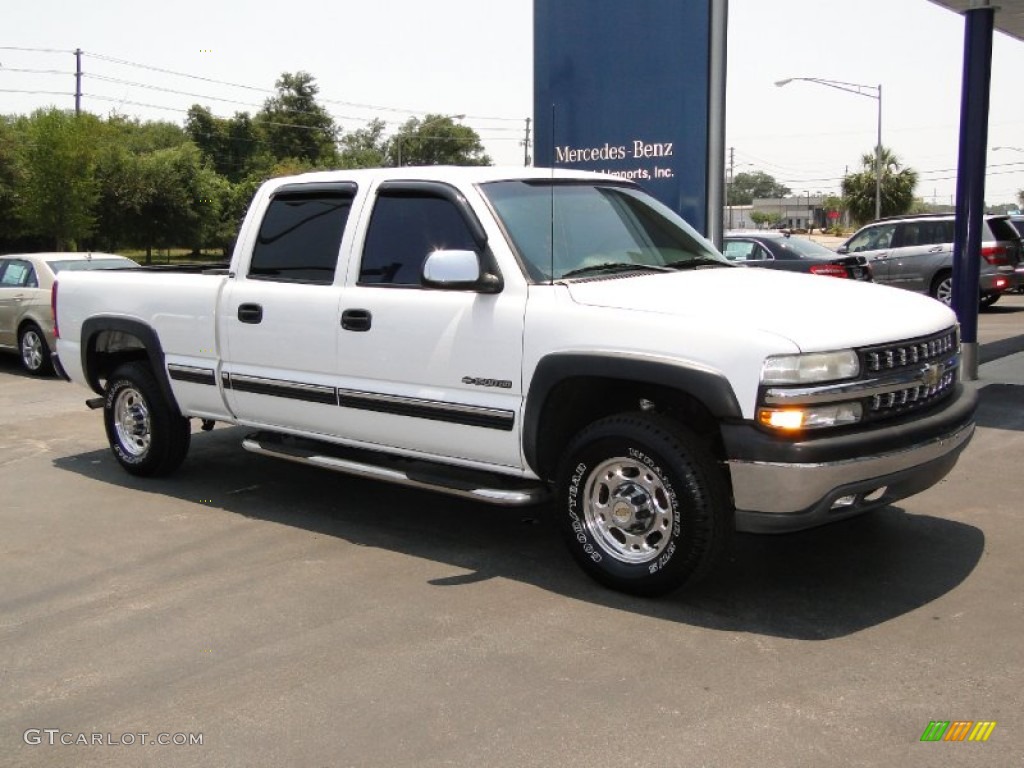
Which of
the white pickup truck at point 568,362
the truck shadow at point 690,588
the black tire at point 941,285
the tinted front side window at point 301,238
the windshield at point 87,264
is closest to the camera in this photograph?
the white pickup truck at point 568,362

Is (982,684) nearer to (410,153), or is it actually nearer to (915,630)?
(915,630)

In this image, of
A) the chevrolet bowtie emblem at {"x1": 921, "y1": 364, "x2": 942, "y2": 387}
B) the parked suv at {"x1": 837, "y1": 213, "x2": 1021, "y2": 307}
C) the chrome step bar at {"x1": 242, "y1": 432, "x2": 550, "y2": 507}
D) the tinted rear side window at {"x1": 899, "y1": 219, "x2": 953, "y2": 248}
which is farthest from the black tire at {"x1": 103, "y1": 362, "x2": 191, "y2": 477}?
the tinted rear side window at {"x1": 899, "y1": 219, "x2": 953, "y2": 248}

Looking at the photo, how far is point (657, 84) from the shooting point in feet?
29.1

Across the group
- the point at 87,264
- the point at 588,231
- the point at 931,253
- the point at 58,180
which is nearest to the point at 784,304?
the point at 588,231

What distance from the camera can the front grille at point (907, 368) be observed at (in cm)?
447

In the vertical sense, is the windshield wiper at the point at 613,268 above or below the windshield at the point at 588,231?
below

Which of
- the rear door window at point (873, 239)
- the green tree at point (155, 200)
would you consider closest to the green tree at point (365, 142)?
the green tree at point (155, 200)

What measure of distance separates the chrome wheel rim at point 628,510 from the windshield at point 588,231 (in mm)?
1027

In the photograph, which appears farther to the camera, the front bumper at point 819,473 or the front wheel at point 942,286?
the front wheel at point 942,286

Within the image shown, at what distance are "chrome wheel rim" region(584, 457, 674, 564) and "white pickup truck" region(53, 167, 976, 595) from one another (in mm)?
11

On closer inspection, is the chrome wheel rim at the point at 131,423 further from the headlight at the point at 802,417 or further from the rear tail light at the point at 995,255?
the rear tail light at the point at 995,255

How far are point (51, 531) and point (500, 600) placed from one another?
2925mm

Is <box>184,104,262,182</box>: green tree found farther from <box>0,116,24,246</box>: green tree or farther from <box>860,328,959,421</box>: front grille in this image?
<box>860,328,959,421</box>: front grille

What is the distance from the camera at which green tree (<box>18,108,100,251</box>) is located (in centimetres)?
4100
